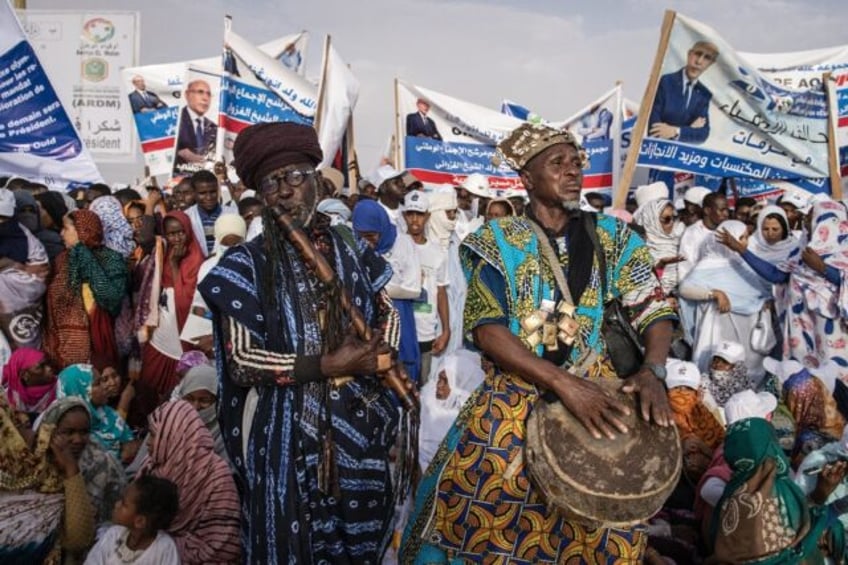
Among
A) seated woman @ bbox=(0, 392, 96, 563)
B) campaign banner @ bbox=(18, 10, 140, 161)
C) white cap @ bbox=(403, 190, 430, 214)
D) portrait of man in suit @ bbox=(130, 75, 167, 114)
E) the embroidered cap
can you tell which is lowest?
seated woman @ bbox=(0, 392, 96, 563)

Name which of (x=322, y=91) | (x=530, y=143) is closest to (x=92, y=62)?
(x=322, y=91)

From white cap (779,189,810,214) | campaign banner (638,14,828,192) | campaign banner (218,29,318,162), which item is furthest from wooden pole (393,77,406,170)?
white cap (779,189,810,214)

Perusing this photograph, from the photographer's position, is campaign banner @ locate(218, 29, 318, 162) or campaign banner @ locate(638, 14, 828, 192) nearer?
campaign banner @ locate(638, 14, 828, 192)

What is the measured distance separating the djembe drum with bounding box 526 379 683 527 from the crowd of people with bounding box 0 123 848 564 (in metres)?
0.06

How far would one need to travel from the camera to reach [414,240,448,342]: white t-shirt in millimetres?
7395

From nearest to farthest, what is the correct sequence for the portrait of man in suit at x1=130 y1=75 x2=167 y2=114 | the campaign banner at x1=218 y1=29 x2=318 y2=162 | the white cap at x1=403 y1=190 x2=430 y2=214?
1. the white cap at x1=403 y1=190 x2=430 y2=214
2. the campaign banner at x1=218 y1=29 x2=318 y2=162
3. the portrait of man in suit at x1=130 y1=75 x2=167 y2=114

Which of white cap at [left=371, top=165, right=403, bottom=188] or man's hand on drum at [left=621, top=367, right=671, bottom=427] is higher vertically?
white cap at [left=371, top=165, right=403, bottom=188]

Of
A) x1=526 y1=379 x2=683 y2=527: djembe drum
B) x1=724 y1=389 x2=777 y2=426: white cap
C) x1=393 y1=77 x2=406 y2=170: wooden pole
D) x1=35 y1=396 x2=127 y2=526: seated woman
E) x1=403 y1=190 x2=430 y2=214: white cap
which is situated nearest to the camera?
x1=526 y1=379 x2=683 y2=527: djembe drum

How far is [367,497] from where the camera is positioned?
2.94 meters

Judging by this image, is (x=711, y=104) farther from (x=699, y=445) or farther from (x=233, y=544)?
(x=233, y=544)

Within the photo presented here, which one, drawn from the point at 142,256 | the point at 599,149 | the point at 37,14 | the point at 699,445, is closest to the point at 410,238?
the point at 142,256

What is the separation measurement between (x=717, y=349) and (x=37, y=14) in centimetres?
1706

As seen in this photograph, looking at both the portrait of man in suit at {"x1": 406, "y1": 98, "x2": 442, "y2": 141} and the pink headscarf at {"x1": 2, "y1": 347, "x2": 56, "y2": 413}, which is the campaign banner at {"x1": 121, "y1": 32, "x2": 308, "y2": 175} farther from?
the pink headscarf at {"x1": 2, "y1": 347, "x2": 56, "y2": 413}

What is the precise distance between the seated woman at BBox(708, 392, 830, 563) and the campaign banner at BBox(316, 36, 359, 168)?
6820 millimetres
